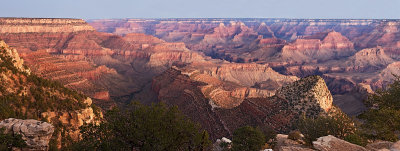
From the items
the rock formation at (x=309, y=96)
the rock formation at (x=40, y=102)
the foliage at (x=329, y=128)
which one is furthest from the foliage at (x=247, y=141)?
the rock formation at (x=40, y=102)

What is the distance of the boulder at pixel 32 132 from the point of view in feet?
63.7

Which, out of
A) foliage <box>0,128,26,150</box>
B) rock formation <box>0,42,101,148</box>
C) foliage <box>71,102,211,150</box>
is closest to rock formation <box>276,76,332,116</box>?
foliage <box>71,102,211,150</box>

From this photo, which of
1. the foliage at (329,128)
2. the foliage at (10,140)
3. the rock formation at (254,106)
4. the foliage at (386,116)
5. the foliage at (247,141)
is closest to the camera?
the foliage at (10,140)

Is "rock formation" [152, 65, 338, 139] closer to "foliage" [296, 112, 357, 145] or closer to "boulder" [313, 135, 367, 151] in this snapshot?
"foliage" [296, 112, 357, 145]

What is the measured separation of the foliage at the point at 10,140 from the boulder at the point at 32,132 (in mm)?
274

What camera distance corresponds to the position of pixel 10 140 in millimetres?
18625

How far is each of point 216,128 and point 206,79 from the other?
50670 mm

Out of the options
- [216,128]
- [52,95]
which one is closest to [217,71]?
[216,128]

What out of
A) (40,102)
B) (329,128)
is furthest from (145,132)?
(329,128)

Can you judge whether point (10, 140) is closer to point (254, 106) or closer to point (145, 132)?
point (145, 132)

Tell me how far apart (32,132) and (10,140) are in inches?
51.1

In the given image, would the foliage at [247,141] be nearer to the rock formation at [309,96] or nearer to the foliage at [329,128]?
the foliage at [329,128]

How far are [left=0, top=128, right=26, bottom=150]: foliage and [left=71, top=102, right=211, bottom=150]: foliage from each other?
3.71 m

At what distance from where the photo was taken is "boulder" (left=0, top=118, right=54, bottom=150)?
19406mm
